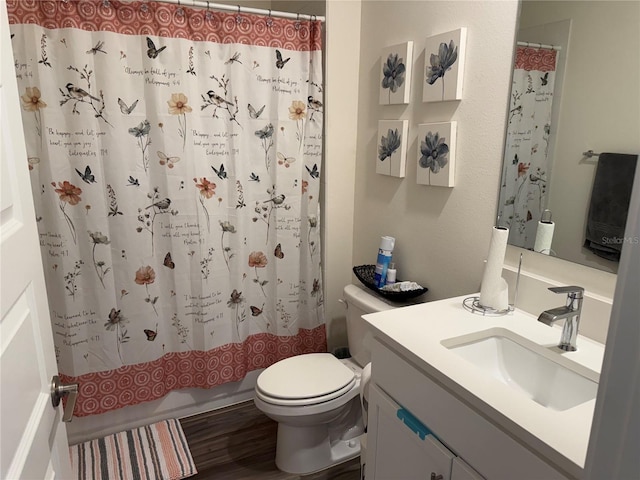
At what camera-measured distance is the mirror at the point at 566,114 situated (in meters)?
1.17

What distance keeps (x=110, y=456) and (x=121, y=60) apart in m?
1.72

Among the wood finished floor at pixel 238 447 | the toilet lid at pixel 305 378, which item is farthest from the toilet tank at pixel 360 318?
the wood finished floor at pixel 238 447

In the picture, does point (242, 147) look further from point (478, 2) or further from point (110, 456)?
point (110, 456)

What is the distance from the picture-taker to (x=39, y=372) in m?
0.87

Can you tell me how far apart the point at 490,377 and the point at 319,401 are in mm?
876

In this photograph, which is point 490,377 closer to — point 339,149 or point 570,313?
point 570,313

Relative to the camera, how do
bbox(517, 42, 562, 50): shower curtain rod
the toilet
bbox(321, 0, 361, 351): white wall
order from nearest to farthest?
bbox(517, 42, 562, 50): shower curtain rod, the toilet, bbox(321, 0, 361, 351): white wall

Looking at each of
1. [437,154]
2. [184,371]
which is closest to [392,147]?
[437,154]

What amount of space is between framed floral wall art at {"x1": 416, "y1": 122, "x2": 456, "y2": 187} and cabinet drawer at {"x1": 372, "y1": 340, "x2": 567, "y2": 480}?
2.46 feet

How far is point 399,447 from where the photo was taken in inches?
51.1

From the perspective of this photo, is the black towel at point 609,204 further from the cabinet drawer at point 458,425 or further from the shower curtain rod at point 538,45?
the cabinet drawer at point 458,425

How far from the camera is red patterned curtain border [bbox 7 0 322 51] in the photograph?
1666 millimetres

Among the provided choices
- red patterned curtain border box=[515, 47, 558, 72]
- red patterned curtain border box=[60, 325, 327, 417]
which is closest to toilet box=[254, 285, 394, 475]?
red patterned curtain border box=[60, 325, 327, 417]

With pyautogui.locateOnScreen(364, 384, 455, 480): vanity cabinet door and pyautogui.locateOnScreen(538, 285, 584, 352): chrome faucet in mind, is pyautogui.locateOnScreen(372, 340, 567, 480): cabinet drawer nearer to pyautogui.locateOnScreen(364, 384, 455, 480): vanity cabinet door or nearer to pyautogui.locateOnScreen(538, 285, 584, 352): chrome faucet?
pyautogui.locateOnScreen(364, 384, 455, 480): vanity cabinet door
